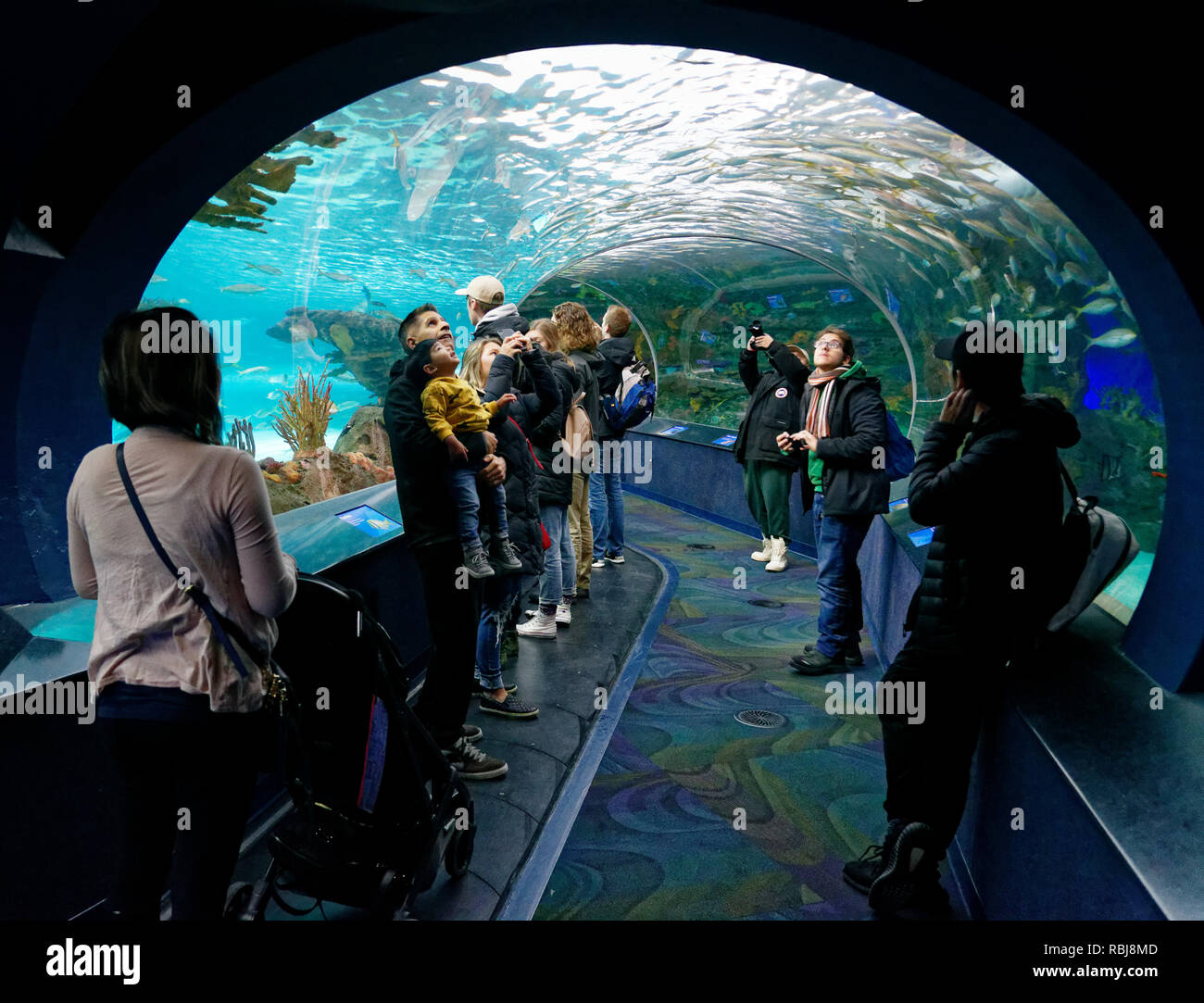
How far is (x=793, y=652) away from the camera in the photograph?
570 cm

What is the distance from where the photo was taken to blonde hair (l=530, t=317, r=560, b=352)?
515 centimetres

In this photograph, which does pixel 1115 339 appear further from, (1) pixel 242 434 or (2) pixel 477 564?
(1) pixel 242 434

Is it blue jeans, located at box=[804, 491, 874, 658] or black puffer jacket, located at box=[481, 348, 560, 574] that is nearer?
black puffer jacket, located at box=[481, 348, 560, 574]

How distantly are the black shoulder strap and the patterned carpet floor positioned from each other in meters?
1.55

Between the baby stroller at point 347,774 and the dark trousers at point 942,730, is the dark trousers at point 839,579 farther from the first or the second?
the baby stroller at point 347,774

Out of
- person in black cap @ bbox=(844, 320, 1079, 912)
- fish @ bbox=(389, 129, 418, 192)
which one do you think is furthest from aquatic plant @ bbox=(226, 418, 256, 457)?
person in black cap @ bbox=(844, 320, 1079, 912)

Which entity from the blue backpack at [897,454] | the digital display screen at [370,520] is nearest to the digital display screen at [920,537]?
the blue backpack at [897,454]

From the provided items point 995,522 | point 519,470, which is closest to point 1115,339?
point 995,522

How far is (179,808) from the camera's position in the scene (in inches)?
74.8

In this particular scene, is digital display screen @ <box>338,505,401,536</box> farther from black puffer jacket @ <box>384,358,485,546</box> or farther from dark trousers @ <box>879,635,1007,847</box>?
dark trousers @ <box>879,635,1007,847</box>

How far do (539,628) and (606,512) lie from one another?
2433mm
